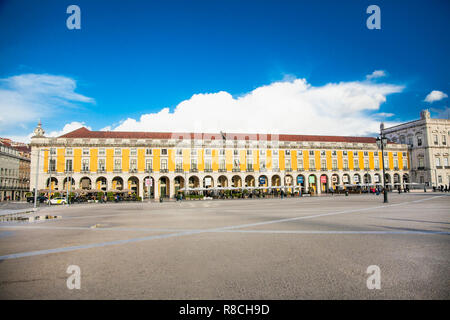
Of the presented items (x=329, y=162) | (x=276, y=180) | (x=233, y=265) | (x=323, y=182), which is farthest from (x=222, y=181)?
(x=233, y=265)

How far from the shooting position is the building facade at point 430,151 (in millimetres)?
59875

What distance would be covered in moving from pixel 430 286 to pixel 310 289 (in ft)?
5.30

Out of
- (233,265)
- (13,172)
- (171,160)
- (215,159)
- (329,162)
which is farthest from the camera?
(13,172)

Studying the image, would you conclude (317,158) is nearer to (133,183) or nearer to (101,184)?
(133,183)

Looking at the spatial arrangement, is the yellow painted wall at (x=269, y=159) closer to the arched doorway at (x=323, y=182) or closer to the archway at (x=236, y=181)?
the archway at (x=236, y=181)

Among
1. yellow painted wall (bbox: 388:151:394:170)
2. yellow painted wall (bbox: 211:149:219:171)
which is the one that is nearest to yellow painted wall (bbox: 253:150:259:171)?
yellow painted wall (bbox: 211:149:219:171)

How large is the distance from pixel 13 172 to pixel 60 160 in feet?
88.7

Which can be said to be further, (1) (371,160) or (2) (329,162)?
(1) (371,160)

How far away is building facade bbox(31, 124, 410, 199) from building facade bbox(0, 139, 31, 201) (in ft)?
60.0

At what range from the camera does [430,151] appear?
59781mm

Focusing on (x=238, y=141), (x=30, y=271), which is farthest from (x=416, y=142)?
(x=30, y=271)

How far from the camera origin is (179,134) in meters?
53.8

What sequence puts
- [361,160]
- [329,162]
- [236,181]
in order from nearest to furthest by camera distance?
[236,181], [329,162], [361,160]

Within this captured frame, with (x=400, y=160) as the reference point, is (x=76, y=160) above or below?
above
